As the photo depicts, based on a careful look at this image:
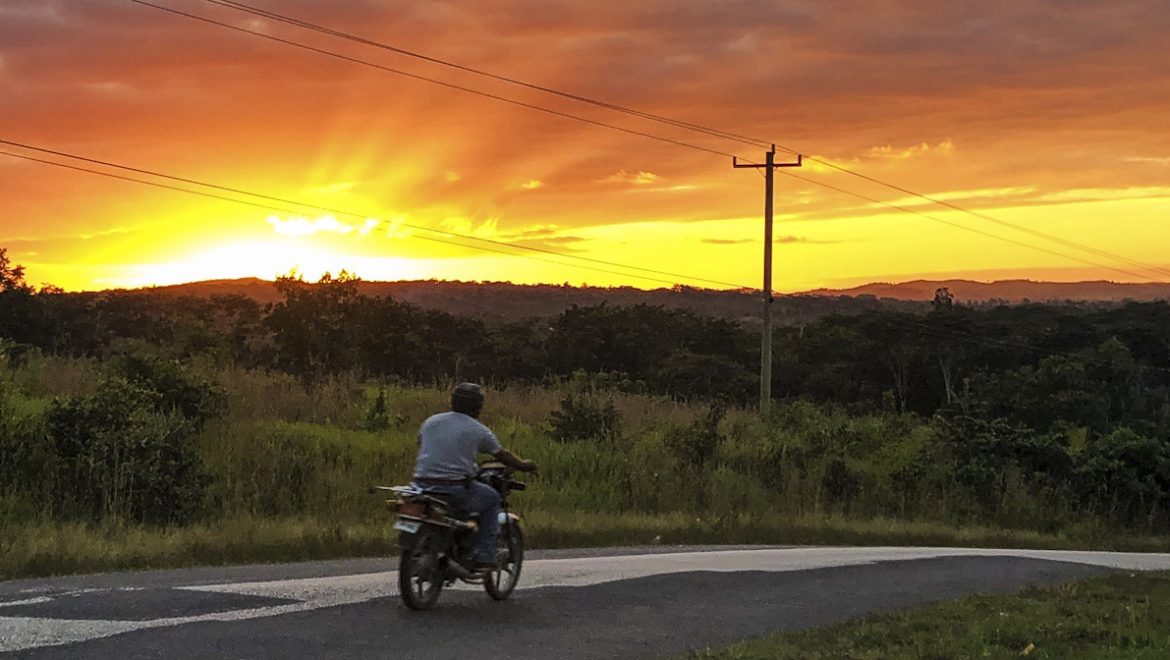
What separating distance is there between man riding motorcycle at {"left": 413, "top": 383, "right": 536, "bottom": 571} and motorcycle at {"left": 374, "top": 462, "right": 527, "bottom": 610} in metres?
0.08

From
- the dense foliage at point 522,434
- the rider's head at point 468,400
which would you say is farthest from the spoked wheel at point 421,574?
the dense foliage at point 522,434

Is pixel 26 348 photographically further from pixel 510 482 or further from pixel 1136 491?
pixel 1136 491

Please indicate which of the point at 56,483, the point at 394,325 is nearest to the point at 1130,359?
the point at 394,325

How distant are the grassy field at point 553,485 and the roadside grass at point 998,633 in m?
6.77

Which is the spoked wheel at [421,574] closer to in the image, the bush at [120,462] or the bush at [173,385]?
the bush at [120,462]

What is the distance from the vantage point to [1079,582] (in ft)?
46.2

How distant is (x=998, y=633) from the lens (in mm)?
10172

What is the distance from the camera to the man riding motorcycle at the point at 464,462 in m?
10.1

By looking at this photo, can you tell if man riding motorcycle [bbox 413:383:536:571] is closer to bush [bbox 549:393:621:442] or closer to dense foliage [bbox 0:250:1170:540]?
dense foliage [bbox 0:250:1170:540]

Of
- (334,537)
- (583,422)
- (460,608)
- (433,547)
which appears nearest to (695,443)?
(583,422)

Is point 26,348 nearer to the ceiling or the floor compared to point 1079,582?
nearer to the ceiling

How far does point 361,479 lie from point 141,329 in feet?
115

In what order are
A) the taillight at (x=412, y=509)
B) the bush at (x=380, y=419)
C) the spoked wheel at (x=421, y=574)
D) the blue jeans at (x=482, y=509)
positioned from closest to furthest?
the spoked wheel at (x=421, y=574) → the taillight at (x=412, y=509) → the blue jeans at (x=482, y=509) → the bush at (x=380, y=419)

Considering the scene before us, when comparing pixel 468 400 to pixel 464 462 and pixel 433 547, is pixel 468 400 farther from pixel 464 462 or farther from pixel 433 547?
pixel 433 547
